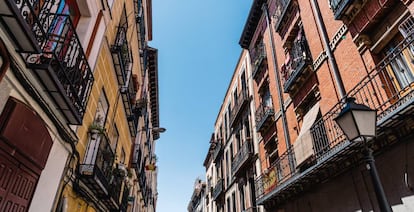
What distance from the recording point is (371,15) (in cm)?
639

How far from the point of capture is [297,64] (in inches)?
389

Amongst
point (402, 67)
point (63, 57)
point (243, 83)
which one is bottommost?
point (63, 57)

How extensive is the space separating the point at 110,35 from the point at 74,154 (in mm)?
4067

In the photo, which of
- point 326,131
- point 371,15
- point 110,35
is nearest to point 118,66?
point 110,35

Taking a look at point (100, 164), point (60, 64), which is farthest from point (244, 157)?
point (60, 64)

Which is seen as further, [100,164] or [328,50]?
[328,50]

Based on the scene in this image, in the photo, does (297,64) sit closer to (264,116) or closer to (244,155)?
(264,116)

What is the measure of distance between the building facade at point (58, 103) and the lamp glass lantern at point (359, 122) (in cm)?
433

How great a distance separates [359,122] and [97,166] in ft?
18.9

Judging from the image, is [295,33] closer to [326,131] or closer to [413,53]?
[326,131]

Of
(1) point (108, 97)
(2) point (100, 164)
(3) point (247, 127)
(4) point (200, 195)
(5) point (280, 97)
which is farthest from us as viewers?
(4) point (200, 195)

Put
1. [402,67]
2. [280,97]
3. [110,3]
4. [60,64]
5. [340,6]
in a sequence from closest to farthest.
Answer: [60,64] → [402,67] → [340,6] → [110,3] → [280,97]

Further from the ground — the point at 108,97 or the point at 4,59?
the point at 108,97

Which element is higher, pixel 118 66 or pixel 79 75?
pixel 118 66
